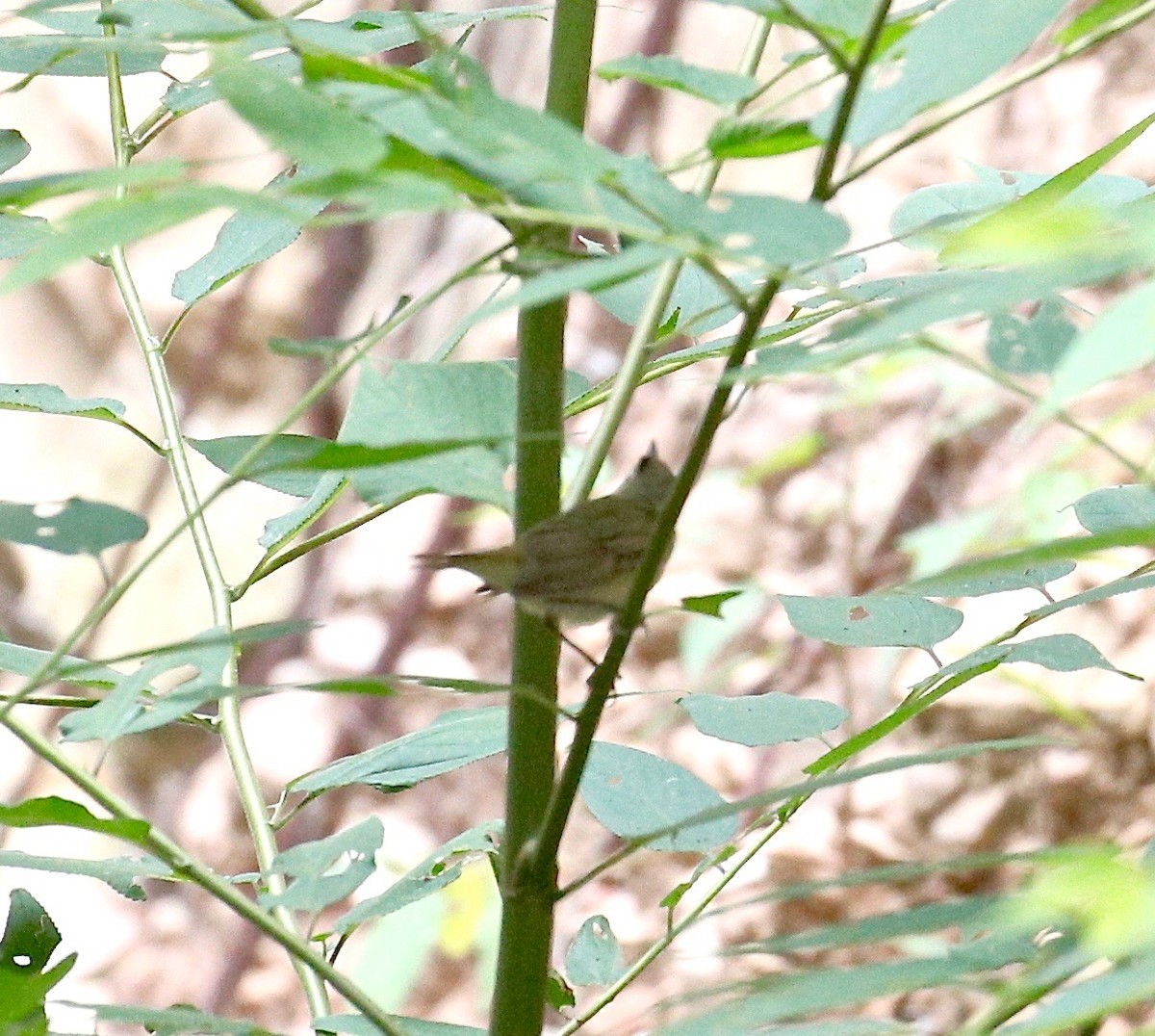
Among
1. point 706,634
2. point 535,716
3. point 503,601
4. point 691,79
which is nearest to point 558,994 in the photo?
point 535,716

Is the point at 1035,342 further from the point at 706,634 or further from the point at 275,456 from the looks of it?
the point at 706,634

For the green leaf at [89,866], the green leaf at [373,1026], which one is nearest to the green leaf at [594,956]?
the green leaf at [373,1026]

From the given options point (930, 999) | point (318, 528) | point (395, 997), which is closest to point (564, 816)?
point (395, 997)

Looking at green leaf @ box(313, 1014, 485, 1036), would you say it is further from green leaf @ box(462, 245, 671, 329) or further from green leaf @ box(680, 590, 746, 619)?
green leaf @ box(462, 245, 671, 329)

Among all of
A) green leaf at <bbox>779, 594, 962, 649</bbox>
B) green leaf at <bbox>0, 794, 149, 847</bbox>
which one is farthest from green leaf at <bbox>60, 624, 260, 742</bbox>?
green leaf at <bbox>779, 594, 962, 649</bbox>

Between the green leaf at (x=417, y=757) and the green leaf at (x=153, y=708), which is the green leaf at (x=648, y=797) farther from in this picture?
the green leaf at (x=153, y=708)

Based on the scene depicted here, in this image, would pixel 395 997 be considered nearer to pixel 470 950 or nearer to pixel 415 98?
pixel 470 950
